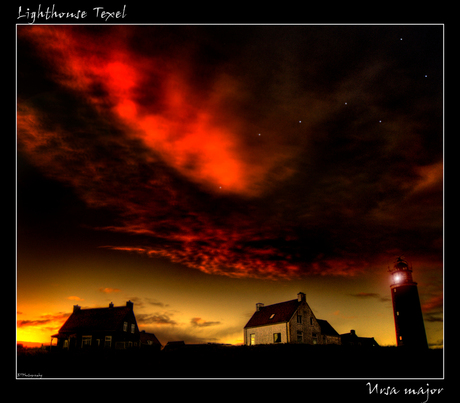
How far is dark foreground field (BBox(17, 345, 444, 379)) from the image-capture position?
20.7 meters

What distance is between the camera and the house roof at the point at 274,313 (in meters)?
41.6

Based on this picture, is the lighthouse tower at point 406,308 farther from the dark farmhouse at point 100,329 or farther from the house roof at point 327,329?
the dark farmhouse at point 100,329

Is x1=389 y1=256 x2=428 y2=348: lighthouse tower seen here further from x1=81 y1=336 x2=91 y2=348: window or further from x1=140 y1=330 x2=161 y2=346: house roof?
x1=140 y1=330 x2=161 y2=346: house roof

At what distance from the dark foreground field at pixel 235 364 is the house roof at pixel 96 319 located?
17.6 m

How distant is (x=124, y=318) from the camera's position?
4219 cm

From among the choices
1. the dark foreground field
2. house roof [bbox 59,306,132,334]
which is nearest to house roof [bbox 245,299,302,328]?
house roof [bbox 59,306,132,334]

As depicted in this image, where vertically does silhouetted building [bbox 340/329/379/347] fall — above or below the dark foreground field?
below

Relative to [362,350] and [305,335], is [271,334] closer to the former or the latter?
[305,335]

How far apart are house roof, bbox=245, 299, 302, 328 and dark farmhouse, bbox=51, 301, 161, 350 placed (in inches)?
547

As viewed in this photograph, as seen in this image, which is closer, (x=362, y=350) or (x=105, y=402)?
(x=105, y=402)

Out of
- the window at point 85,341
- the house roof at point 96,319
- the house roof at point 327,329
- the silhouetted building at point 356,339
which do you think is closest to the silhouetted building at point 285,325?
the house roof at point 327,329

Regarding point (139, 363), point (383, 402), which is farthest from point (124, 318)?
point (383, 402)

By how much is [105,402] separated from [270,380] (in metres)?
7.87

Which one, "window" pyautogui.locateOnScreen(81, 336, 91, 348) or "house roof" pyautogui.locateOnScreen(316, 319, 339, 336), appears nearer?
"window" pyautogui.locateOnScreen(81, 336, 91, 348)
